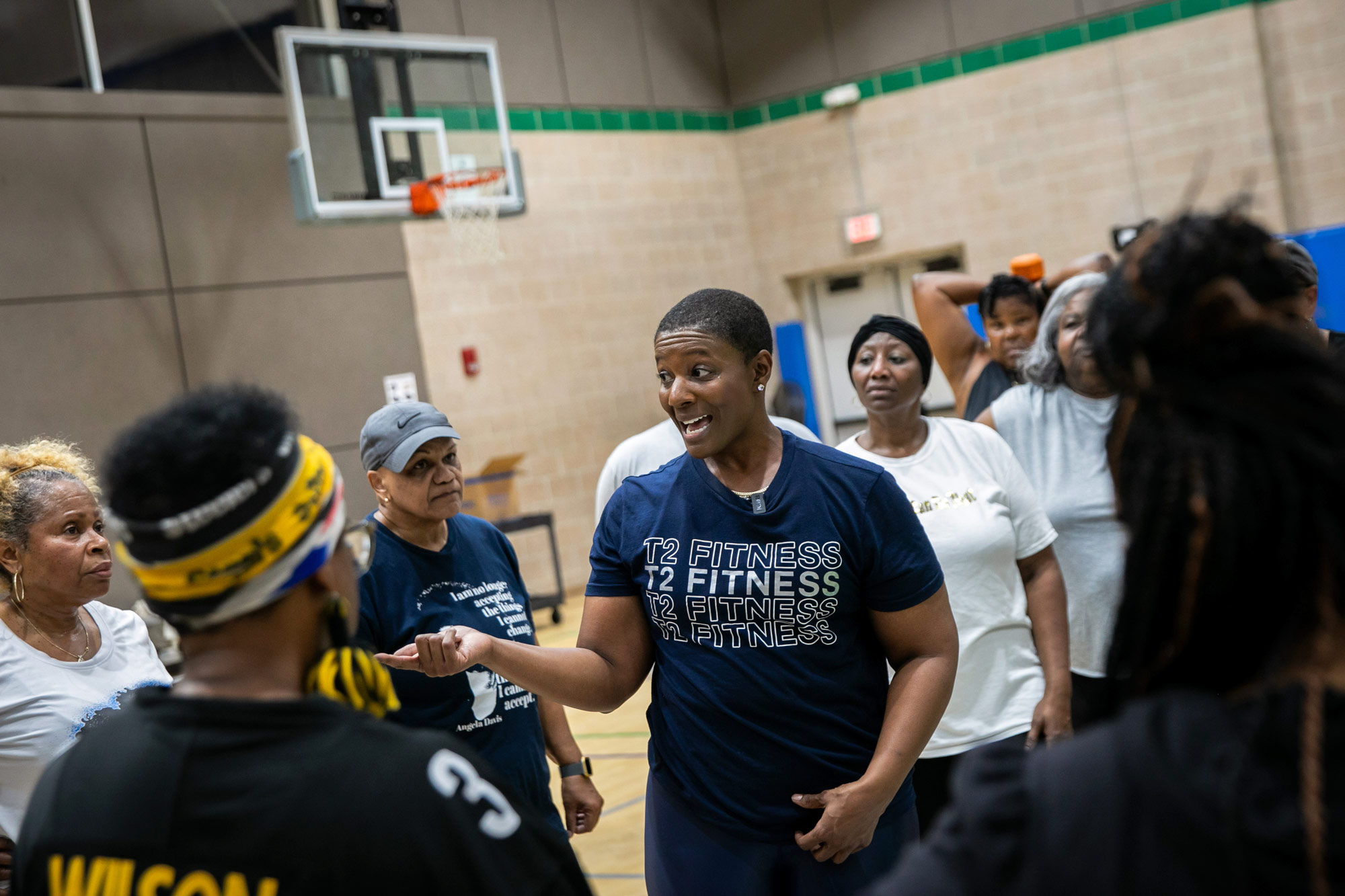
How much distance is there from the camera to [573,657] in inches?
79.6

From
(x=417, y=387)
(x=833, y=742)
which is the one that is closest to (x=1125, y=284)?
(x=833, y=742)

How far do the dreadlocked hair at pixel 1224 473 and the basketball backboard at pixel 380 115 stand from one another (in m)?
6.38

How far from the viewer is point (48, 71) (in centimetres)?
718

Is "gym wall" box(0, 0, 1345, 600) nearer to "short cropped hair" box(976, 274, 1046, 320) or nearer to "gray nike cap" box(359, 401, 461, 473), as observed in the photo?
"short cropped hair" box(976, 274, 1046, 320)

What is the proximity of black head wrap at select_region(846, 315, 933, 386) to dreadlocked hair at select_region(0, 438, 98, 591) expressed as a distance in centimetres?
185

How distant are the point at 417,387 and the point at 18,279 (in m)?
2.74

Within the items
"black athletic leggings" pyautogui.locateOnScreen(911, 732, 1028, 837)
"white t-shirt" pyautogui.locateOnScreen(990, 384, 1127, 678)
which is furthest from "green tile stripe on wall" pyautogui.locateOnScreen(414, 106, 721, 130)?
"black athletic leggings" pyautogui.locateOnScreen(911, 732, 1028, 837)

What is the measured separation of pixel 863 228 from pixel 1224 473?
9.53 metres

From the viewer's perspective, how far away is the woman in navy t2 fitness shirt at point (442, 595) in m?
2.34

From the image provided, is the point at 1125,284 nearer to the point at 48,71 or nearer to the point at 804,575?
the point at 804,575

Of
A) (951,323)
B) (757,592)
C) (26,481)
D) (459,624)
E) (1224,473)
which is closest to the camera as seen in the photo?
(1224,473)

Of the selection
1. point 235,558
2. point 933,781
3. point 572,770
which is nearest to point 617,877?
point 572,770

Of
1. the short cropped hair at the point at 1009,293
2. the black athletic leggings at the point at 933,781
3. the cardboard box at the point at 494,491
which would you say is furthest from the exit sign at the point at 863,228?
the black athletic leggings at the point at 933,781

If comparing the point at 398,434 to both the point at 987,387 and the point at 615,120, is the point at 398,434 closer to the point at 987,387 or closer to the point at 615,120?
the point at 987,387
